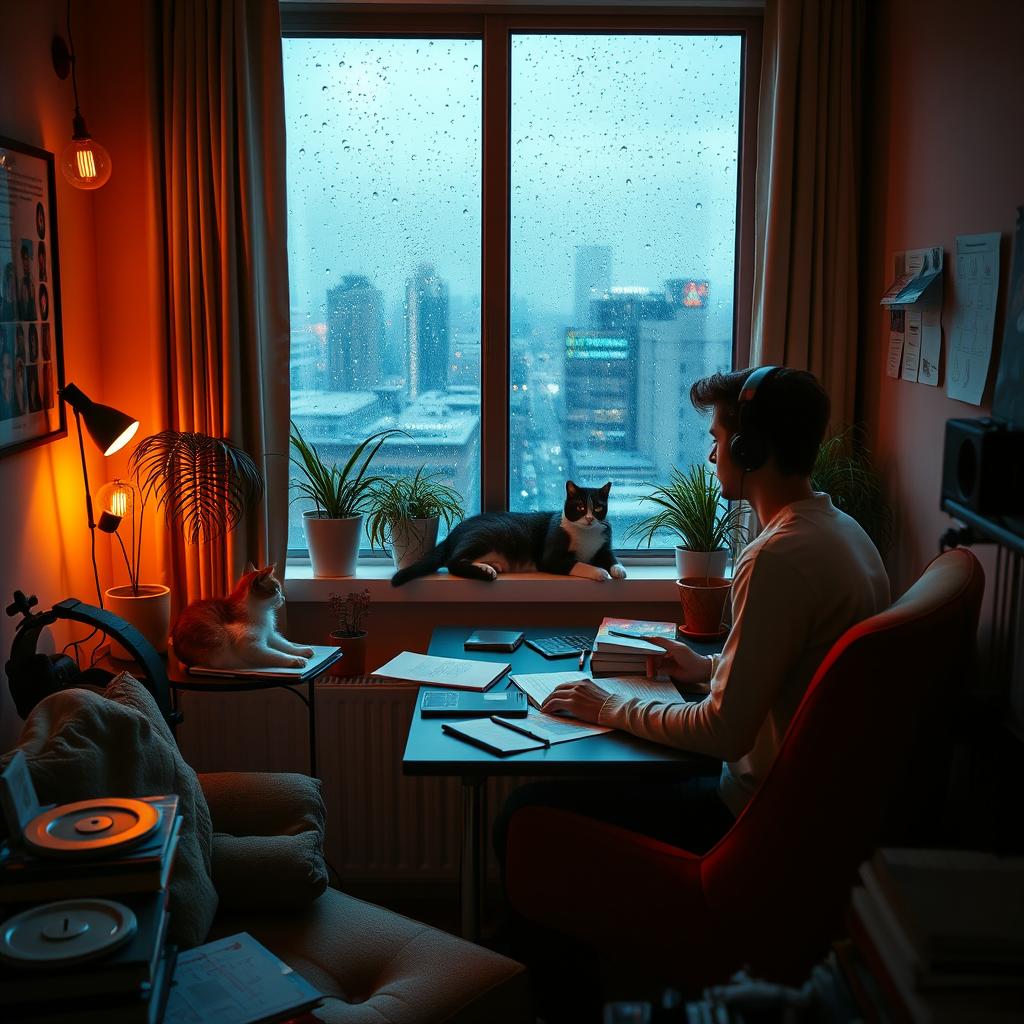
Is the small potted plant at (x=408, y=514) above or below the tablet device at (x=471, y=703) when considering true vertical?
above

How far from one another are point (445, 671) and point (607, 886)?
67 cm

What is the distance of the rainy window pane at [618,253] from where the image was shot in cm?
310

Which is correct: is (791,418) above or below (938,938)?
above

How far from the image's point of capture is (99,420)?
8.07 feet

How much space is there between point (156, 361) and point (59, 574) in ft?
2.01

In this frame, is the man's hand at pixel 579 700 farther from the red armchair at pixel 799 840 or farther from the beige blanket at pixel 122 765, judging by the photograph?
the beige blanket at pixel 122 765

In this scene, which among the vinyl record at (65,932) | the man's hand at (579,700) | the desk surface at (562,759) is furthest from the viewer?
the man's hand at (579,700)

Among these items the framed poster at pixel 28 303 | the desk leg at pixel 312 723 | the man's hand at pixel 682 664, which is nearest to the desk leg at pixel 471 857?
the man's hand at pixel 682 664

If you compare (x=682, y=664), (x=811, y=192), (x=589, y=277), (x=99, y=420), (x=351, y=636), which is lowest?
(x=351, y=636)

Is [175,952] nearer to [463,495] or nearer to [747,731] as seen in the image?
[747,731]

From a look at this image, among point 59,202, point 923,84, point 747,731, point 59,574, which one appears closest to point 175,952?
point 747,731

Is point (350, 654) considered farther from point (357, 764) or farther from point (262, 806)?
point (262, 806)

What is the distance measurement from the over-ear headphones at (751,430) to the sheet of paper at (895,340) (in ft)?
2.92

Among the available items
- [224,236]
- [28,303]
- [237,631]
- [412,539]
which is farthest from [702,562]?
[28,303]
